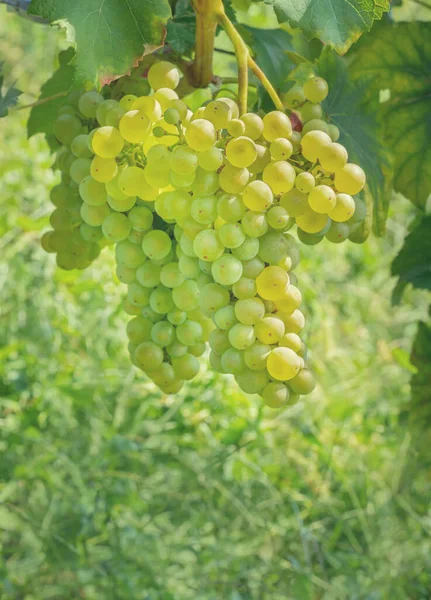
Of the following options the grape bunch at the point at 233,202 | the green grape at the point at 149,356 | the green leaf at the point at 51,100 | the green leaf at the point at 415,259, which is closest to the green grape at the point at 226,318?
the grape bunch at the point at 233,202

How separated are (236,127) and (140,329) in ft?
0.64

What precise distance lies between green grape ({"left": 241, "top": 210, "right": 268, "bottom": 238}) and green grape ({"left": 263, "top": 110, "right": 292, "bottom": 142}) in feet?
0.18

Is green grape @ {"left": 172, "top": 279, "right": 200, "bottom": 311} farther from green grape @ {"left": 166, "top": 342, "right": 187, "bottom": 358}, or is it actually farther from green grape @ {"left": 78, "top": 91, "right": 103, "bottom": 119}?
green grape @ {"left": 78, "top": 91, "right": 103, "bottom": 119}

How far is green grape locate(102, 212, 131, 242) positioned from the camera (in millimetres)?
543

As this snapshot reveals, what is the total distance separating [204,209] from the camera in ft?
1.57

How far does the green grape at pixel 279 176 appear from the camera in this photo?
47cm

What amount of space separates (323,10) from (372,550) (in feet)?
3.21

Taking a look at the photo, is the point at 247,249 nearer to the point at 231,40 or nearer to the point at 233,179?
the point at 233,179

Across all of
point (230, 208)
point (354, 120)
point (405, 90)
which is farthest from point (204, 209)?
point (405, 90)

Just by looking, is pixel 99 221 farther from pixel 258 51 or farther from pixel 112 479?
pixel 112 479

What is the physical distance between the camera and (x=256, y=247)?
0.49 m

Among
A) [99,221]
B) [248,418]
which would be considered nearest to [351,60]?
[99,221]

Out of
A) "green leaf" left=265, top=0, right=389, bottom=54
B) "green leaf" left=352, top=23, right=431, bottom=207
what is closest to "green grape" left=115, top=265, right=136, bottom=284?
"green leaf" left=265, top=0, right=389, bottom=54

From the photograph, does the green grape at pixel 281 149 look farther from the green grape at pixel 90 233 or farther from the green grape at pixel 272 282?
the green grape at pixel 90 233
